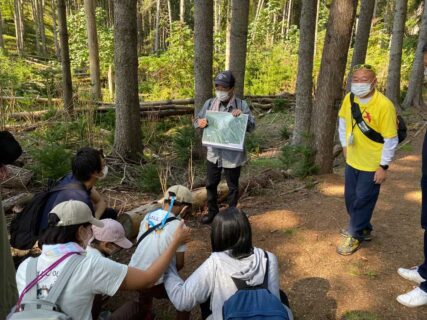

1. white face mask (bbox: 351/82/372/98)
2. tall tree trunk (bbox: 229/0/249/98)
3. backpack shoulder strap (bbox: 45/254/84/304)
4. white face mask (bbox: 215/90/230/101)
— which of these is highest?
tall tree trunk (bbox: 229/0/249/98)

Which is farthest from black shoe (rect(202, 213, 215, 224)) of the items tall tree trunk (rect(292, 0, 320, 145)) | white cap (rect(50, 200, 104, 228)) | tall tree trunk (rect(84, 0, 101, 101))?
tall tree trunk (rect(84, 0, 101, 101))

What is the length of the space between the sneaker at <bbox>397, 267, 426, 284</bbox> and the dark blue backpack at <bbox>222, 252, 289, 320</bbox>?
1.99m

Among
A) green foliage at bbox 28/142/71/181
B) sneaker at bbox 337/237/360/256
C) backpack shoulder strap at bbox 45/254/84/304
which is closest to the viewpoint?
backpack shoulder strap at bbox 45/254/84/304

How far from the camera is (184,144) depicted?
719 centimetres

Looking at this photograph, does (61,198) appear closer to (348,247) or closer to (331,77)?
(348,247)

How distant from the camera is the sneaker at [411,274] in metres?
3.42

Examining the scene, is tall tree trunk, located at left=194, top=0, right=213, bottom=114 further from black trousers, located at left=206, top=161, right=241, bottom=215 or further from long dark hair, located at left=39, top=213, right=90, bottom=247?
long dark hair, located at left=39, top=213, right=90, bottom=247

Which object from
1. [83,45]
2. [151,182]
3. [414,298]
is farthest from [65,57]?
[83,45]

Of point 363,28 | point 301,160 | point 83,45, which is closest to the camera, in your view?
point 301,160

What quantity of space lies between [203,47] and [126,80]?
1464mm

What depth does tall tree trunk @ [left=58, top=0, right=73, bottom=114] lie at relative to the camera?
26.6ft

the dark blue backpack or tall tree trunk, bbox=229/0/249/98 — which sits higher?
tall tree trunk, bbox=229/0/249/98

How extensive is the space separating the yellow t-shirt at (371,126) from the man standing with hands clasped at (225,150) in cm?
110

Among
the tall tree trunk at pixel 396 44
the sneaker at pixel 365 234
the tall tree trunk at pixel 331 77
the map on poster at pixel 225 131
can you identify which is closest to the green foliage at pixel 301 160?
the tall tree trunk at pixel 331 77
